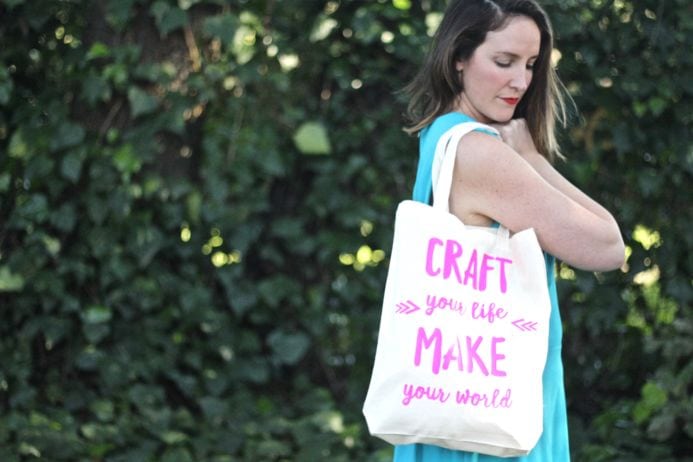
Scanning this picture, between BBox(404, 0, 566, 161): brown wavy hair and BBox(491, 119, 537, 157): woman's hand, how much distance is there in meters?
0.07

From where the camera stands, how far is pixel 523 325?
1914mm

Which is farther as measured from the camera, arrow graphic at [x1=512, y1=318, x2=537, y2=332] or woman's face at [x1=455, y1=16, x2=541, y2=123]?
woman's face at [x1=455, y1=16, x2=541, y2=123]

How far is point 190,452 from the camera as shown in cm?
391

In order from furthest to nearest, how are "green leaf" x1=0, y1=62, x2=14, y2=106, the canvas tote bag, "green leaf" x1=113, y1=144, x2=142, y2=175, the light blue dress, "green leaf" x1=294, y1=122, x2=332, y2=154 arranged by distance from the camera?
"green leaf" x1=294, y1=122, x2=332, y2=154
"green leaf" x1=113, y1=144, x2=142, y2=175
"green leaf" x1=0, y1=62, x2=14, y2=106
the light blue dress
the canvas tote bag

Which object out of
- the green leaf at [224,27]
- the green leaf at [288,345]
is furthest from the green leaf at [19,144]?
the green leaf at [288,345]

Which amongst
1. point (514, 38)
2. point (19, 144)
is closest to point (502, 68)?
point (514, 38)

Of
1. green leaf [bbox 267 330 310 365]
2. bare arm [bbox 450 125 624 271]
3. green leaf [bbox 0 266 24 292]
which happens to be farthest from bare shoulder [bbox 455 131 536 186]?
green leaf [bbox 0 266 24 292]

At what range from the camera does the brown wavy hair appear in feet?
6.75

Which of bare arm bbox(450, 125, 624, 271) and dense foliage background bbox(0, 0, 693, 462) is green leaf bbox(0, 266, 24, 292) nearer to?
dense foliage background bbox(0, 0, 693, 462)

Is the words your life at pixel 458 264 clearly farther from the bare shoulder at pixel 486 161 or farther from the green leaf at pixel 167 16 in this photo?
the green leaf at pixel 167 16

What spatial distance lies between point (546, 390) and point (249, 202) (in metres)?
2.32

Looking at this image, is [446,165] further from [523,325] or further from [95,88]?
[95,88]

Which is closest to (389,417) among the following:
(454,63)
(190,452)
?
(454,63)

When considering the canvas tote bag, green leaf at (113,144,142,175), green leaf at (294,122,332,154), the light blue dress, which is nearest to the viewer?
the canvas tote bag
